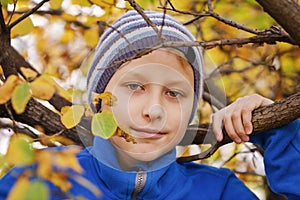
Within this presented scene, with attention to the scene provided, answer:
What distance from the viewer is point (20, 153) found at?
2.64ft

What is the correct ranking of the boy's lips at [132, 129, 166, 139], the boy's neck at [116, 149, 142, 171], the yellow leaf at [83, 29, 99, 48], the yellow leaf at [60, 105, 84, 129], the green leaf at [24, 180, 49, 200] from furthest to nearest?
the yellow leaf at [83, 29, 99, 48] → the boy's neck at [116, 149, 142, 171] → the boy's lips at [132, 129, 166, 139] → the yellow leaf at [60, 105, 84, 129] → the green leaf at [24, 180, 49, 200]

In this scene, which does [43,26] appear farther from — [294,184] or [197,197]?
[294,184]

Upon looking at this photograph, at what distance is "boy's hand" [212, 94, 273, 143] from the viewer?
121cm

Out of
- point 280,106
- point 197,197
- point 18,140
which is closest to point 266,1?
point 280,106

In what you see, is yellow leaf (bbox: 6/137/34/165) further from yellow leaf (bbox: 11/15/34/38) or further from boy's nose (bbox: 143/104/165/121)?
yellow leaf (bbox: 11/15/34/38)

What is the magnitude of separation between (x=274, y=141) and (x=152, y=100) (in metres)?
0.26

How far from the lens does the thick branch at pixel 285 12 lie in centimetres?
92

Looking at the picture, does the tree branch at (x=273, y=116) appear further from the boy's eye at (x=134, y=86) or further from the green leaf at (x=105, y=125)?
the green leaf at (x=105, y=125)

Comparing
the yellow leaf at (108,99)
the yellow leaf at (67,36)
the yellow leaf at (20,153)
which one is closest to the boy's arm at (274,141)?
the yellow leaf at (108,99)

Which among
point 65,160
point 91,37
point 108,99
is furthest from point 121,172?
point 91,37

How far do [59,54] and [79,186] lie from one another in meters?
1.35

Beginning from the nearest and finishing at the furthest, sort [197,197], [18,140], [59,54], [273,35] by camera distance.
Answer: [18,140] → [273,35] → [197,197] → [59,54]

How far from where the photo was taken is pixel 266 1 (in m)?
0.91

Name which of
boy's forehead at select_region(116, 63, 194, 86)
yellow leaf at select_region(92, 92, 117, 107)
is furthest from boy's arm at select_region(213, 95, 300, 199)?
yellow leaf at select_region(92, 92, 117, 107)
